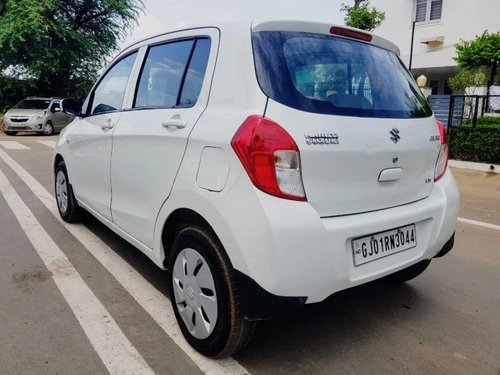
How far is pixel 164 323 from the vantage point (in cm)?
277

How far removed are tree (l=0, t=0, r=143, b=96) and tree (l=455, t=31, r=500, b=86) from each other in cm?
1652

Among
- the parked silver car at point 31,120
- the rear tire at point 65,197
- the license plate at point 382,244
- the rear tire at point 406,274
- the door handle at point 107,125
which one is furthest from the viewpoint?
the parked silver car at point 31,120

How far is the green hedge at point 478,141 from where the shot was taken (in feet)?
29.4

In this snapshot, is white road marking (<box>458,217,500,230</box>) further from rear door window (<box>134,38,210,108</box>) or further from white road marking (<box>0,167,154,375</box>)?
white road marking (<box>0,167,154,375</box>)

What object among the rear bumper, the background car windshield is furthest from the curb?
the background car windshield

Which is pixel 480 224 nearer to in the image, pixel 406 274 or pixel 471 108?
pixel 406 274

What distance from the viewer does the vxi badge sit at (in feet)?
7.00

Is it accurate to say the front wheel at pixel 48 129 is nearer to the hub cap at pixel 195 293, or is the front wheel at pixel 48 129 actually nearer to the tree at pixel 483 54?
the tree at pixel 483 54

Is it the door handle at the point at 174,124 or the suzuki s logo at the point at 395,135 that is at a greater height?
the door handle at the point at 174,124

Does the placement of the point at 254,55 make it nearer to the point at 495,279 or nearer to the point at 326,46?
the point at 326,46

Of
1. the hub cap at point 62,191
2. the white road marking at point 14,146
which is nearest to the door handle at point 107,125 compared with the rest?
the hub cap at point 62,191

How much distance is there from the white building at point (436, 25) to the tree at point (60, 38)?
13.5 m

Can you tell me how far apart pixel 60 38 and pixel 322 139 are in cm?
2338

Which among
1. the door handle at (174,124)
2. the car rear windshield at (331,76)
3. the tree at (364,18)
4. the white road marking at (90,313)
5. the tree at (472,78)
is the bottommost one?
the white road marking at (90,313)
